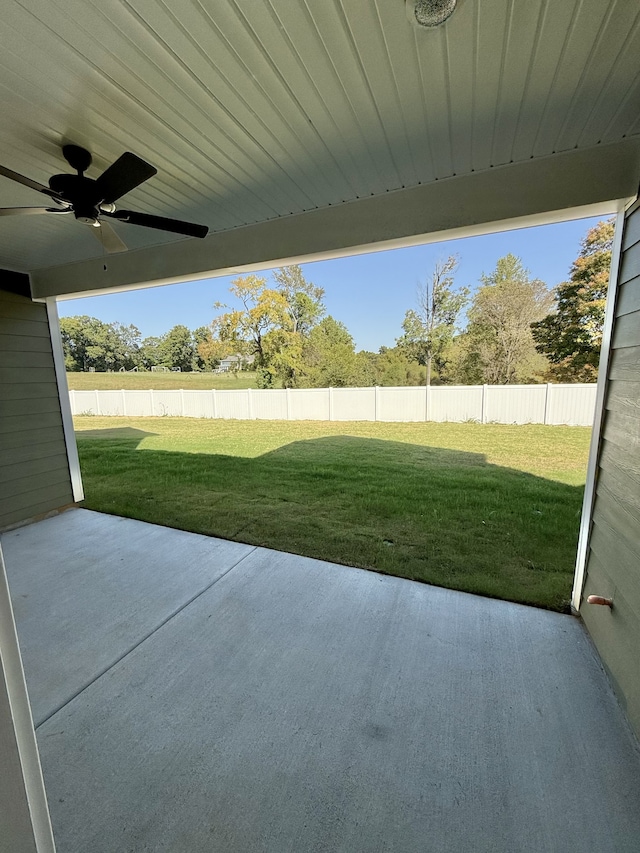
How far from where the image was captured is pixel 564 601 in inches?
81.6

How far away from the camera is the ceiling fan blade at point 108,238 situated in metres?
1.97

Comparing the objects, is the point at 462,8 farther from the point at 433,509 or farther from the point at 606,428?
the point at 433,509

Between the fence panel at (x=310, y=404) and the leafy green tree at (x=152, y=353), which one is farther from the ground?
the leafy green tree at (x=152, y=353)

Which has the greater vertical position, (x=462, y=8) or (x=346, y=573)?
(x=462, y=8)

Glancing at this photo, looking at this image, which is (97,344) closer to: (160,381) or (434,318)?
(160,381)

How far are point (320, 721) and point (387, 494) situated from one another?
276cm

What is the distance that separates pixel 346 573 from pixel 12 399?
11.2ft

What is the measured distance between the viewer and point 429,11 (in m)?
0.98

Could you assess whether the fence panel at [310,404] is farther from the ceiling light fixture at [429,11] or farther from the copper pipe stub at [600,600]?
the ceiling light fixture at [429,11]

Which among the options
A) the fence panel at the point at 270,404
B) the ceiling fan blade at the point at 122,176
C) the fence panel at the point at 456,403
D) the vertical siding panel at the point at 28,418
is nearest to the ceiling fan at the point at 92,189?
the ceiling fan blade at the point at 122,176

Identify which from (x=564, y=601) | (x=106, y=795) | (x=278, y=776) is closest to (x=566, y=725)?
(x=564, y=601)

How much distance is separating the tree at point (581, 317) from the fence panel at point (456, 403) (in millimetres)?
2016

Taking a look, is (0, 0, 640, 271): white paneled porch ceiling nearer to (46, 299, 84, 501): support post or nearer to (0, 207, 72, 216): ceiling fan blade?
(0, 207, 72, 216): ceiling fan blade

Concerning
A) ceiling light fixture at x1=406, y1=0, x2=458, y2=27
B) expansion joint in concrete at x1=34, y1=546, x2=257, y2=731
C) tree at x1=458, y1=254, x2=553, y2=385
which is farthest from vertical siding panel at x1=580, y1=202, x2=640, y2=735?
tree at x1=458, y1=254, x2=553, y2=385
